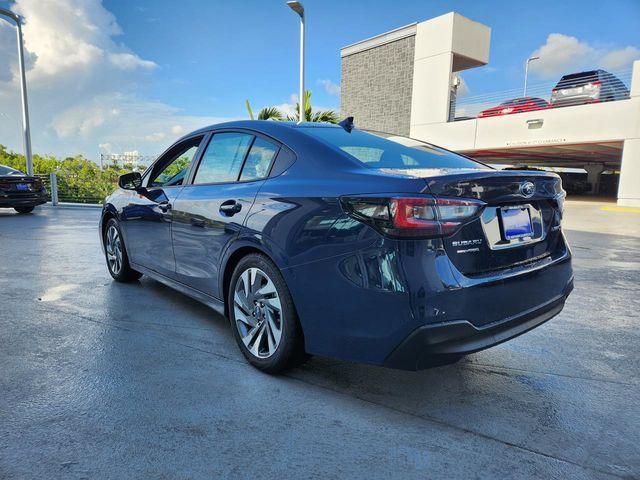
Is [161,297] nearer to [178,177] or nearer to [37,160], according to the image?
[178,177]

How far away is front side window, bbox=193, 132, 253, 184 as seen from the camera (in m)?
3.13

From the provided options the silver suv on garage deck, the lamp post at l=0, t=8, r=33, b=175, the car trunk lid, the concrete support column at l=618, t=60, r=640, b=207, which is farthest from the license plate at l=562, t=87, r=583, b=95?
the lamp post at l=0, t=8, r=33, b=175

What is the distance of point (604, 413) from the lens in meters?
2.38

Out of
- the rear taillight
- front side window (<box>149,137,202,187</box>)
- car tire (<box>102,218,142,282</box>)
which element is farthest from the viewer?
car tire (<box>102,218,142,282</box>)

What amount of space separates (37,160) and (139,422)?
36.5 m

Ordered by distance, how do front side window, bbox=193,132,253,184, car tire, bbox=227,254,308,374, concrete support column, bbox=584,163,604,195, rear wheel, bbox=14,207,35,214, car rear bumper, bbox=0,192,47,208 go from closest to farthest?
car tire, bbox=227,254,308,374
front side window, bbox=193,132,253,184
car rear bumper, bbox=0,192,47,208
rear wheel, bbox=14,207,35,214
concrete support column, bbox=584,163,604,195

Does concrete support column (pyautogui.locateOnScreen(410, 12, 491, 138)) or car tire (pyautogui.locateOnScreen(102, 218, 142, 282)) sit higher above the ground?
concrete support column (pyautogui.locateOnScreen(410, 12, 491, 138))

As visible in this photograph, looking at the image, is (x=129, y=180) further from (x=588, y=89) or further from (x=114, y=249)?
(x=588, y=89)

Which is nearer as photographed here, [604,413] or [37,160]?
[604,413]

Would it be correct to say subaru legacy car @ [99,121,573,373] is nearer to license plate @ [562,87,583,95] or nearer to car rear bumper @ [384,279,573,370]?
car rear bumper @ [384,279,573,370]

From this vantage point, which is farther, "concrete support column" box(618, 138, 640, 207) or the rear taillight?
"concrete support column" box(618, 138, 640, 207)

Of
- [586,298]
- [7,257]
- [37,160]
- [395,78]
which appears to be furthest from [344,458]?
[37,160]

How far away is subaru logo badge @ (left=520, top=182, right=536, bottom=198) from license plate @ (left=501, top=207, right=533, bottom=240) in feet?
0.25

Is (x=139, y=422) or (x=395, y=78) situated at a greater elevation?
(x=395, y=78)
